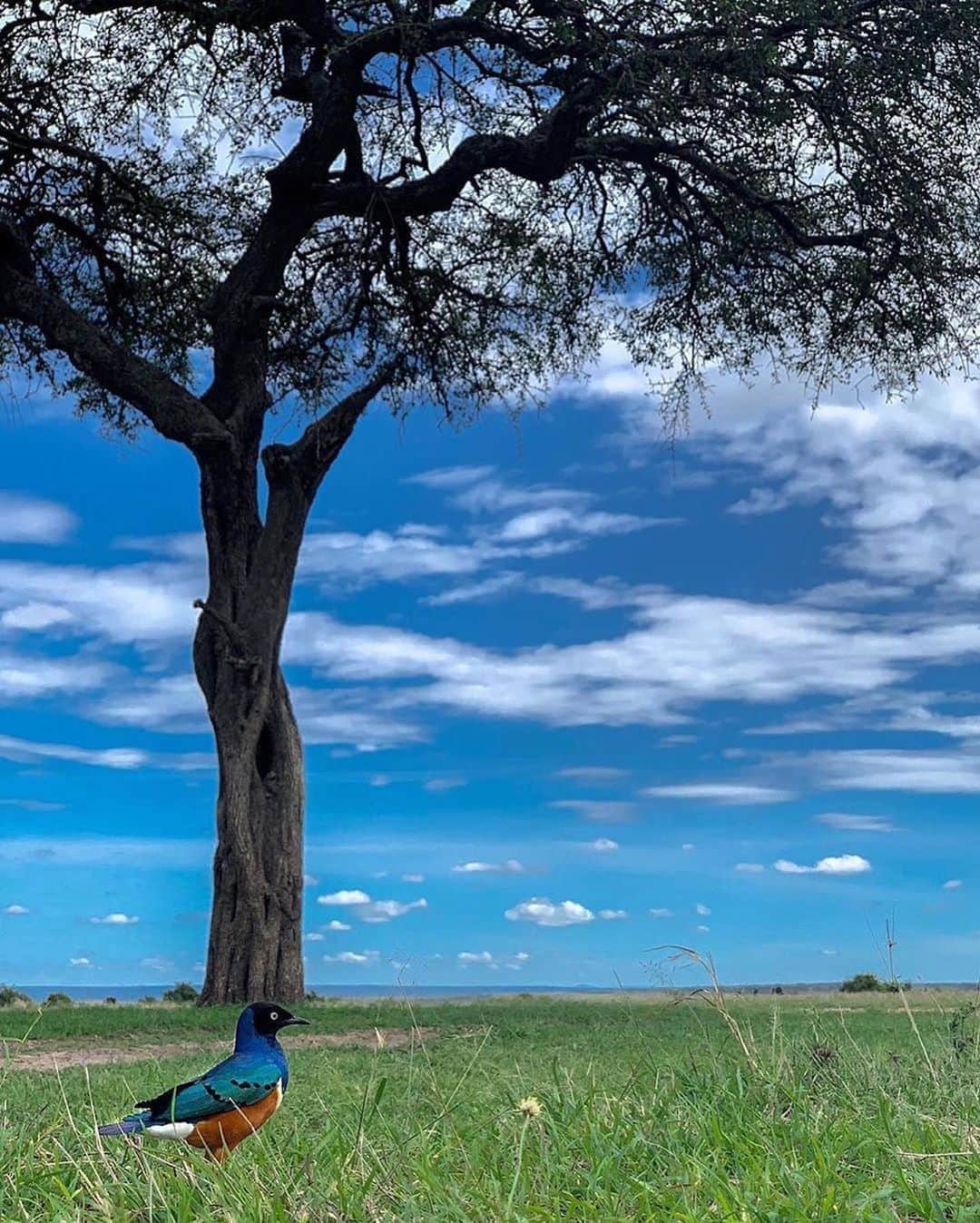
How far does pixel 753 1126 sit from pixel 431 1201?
1334 millimetres

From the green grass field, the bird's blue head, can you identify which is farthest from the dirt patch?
the bird's blue head

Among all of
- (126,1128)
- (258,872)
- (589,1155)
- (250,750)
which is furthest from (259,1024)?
(250,750)

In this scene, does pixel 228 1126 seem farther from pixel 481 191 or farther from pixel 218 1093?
pixel 481 191

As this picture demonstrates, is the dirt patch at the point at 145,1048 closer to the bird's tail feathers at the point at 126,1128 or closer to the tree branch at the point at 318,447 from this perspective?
the tree branch at the point at 318,447

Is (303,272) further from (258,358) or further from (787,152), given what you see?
(787,152)

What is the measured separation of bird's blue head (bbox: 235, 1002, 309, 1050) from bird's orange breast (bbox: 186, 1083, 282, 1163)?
0.68ft

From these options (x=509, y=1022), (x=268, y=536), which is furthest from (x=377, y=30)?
(x=509, y=1022)

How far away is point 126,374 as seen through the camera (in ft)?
64.2

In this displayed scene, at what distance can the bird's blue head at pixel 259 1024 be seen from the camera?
4941 mm

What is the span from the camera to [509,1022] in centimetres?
1652

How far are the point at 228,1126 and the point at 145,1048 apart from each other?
36.2 feet

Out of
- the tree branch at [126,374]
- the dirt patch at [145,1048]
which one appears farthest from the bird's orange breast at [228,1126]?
the tree branch at [126,374]

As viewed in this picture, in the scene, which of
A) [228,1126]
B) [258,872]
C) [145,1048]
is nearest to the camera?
[228,1126]

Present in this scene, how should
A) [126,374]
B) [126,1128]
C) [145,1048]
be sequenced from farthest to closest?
[126,374], [145,1048], [126,1128]
